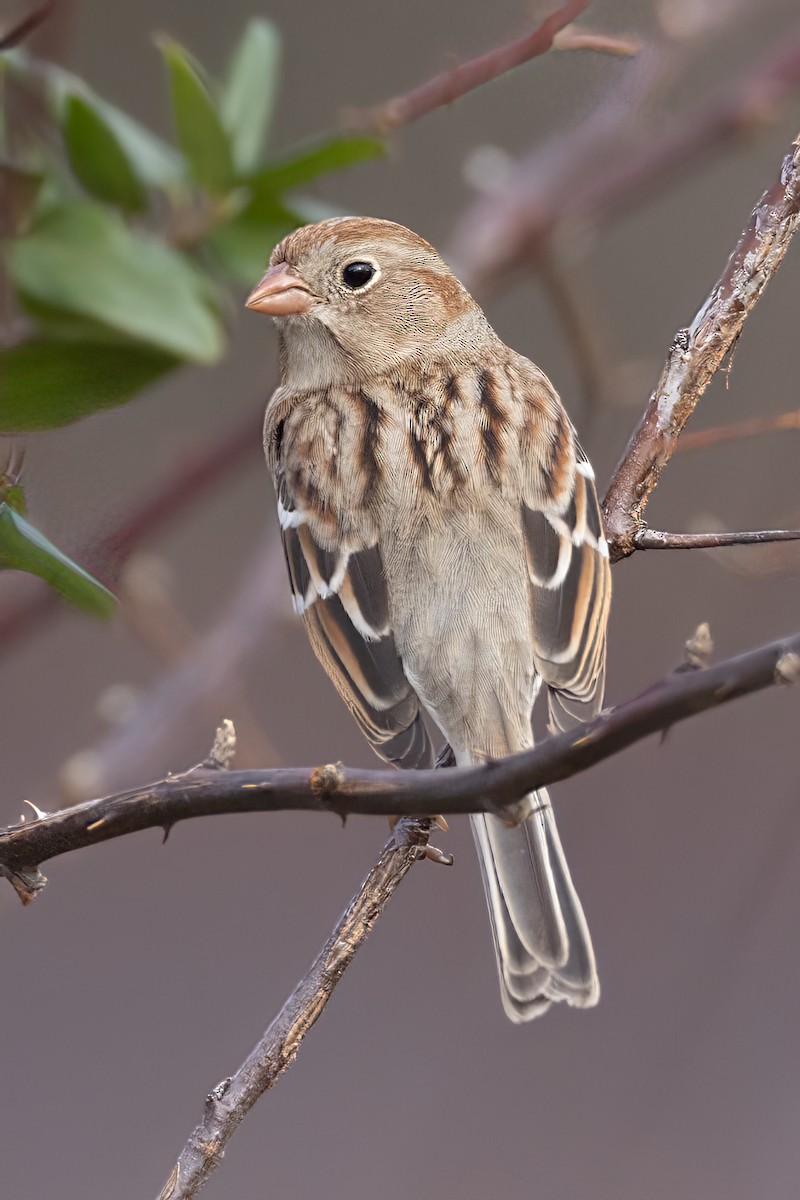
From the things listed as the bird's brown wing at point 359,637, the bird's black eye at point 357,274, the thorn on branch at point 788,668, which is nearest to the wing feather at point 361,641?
the bird's brown wing at point 359,637

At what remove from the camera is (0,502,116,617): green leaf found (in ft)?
3.92

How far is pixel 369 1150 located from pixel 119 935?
29.4 inches

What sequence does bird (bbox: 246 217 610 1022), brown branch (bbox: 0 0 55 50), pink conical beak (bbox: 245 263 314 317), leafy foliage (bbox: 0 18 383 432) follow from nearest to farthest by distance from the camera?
brown branch (bbox: 0 0 55 50) → leafy foliage (bbox: 0 18 383 432) → bird (bbox: 246 217 610 1022) → pink conical beak (bbox: 245 263 314 317)

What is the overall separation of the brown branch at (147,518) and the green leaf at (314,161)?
419 mm

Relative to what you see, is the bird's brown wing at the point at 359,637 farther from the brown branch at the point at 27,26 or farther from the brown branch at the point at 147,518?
the brown branch at the point at 27,26

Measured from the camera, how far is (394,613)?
202cm

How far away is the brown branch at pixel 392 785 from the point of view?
87cm

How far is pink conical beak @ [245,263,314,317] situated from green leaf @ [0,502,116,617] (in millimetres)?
981

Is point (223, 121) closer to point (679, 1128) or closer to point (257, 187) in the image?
point (257, 187)

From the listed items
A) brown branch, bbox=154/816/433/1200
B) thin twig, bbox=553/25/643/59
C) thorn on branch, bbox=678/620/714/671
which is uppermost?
thin twig, bbox=553/25/643/59

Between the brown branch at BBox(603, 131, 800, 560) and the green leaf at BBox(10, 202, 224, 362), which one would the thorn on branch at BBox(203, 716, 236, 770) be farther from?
the brown branch at BBox(603, 131, 800, 560)

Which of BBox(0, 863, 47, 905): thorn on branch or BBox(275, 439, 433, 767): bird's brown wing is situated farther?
BBox(275, 439, 433, 767): bird's brown wing

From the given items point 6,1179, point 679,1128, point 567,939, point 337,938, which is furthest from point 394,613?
point 6,1179

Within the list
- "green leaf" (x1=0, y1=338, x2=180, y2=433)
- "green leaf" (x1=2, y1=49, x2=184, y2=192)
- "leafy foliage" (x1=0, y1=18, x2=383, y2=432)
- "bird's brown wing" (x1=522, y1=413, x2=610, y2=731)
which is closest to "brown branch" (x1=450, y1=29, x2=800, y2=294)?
"bird's brown wing" (x1=522, y1=413, x2=610, y2=731)
